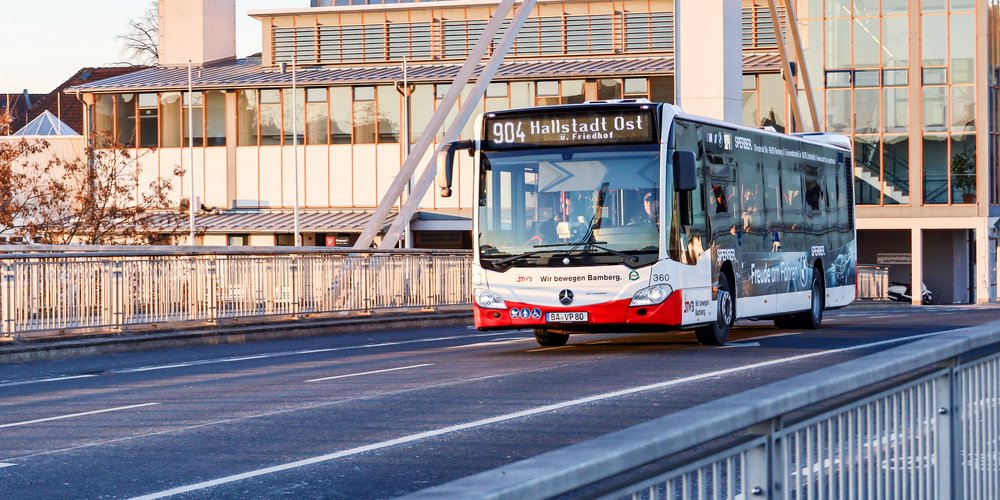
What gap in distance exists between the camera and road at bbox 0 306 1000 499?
940 cm

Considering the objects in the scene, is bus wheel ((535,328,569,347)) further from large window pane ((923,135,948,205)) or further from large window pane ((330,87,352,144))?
large window pane ((330,87,352,144))

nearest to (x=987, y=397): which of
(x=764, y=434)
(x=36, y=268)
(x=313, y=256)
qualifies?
(x=764, y=434)

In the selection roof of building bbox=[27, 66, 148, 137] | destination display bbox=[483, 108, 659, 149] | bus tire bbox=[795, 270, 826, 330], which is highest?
roof of building bbox=[27, 66, 148, 137]

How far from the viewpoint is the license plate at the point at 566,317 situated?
746 inches

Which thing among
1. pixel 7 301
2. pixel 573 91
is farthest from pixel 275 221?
pixel 7 301

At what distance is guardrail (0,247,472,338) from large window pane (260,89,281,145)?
3580cm

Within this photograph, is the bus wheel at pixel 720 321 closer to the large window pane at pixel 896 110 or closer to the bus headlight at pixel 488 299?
the bus headlight at pixel 488 299

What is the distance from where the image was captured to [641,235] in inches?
742

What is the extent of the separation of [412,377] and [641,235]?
4.06 meters

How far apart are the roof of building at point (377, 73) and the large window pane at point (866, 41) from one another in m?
3.35

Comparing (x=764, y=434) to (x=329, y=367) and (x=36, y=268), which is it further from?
(x=36, y=268)

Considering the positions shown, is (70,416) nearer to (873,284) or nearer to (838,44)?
(873,284)

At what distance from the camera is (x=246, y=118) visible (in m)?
67.2

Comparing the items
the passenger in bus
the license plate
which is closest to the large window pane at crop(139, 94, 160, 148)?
the license plate
